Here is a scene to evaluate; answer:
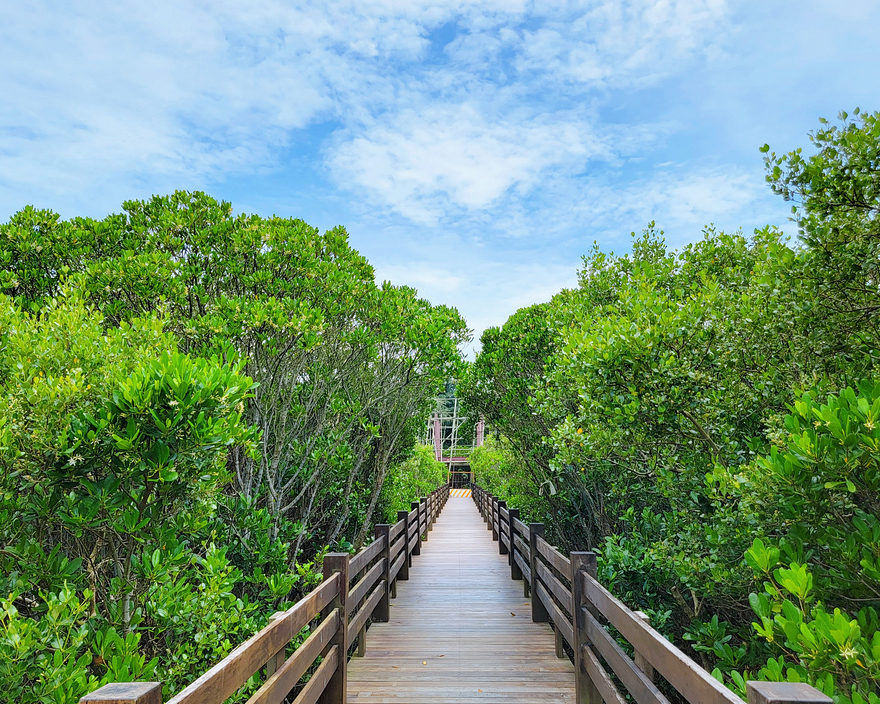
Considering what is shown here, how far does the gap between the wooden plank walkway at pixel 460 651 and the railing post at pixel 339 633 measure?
0.57 m

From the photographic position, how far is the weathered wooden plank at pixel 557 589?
3.97 m

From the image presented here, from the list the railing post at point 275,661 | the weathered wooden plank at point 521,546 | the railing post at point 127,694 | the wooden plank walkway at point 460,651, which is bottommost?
the wooden plank walkway at point 460,651

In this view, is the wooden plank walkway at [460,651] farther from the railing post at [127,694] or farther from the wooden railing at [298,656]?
the railing post at [127,694]

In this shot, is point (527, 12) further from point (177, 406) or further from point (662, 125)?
point (177, 406)

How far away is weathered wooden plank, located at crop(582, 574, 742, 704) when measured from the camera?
5.31 ft

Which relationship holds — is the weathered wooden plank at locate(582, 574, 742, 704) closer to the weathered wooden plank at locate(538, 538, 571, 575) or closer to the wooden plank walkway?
the weathered wooden plank at locate(538, 538, 571, 575)

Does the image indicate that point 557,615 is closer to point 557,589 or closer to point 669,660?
point 557,589

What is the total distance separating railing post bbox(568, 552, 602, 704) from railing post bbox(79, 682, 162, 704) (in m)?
2.89

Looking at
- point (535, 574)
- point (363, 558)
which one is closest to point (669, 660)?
point (363, 558)

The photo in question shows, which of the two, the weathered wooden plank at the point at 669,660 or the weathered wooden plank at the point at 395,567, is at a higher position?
the weathered wooden plank at the point at 669,660

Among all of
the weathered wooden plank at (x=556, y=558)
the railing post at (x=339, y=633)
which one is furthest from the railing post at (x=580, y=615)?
the railing post at (x=339, y=633)

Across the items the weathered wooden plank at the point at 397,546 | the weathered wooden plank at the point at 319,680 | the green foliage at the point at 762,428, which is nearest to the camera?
the green foliage at the point at 762,428

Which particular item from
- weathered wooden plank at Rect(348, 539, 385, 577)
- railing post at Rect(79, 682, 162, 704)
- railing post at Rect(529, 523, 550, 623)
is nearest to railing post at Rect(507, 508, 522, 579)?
railing post at Rect(529, 523, 550, 623)

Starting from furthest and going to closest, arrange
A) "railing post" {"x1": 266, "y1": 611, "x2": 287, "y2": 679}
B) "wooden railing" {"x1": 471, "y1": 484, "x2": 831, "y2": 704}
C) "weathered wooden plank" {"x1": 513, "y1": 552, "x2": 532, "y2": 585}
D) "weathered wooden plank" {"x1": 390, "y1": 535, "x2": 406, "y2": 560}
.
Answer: "weathered wooden plank" {"x1": 390, "y1": 535, "x2": 406, "y2": 560}, "weathered wooden plank" {"x1": 513, "y1": 552, "x2": 532, "y2": 585}, "railing post" {"x1": 266, "y1": 611, "x2": 287, "y2": 679}, "wooden railing" {"x1": 471, "y1": 484, "x2": 831, "y2": 704}
